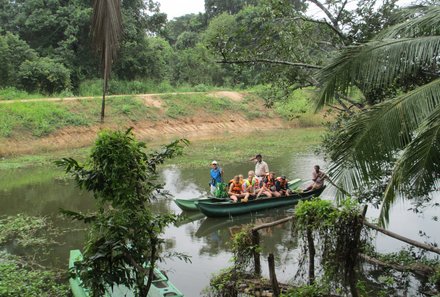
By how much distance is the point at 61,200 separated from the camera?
1398 centimetres

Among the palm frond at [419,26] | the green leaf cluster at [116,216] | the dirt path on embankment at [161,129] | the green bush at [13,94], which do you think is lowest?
the dirt path on embankment at [161,129]

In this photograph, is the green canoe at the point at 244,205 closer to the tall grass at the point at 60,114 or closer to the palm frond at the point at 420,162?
the palm frond at the point at 420,162

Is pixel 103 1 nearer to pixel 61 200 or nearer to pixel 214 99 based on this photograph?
pixel 61 200

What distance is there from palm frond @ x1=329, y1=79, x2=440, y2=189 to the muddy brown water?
0.48 meters

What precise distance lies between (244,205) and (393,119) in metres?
7.11

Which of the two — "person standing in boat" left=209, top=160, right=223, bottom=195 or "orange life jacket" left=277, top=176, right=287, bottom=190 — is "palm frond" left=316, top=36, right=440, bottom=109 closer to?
"person standing in boat" left=209, top=160, right=223, bottom=195

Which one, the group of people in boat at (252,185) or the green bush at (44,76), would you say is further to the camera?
the green bush at (44,76)

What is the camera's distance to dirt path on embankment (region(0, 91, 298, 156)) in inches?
837

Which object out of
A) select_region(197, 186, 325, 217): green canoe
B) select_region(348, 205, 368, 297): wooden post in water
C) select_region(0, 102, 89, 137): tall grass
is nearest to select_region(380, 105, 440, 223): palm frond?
select_region(348, 205, 368, 297): wooden post in water

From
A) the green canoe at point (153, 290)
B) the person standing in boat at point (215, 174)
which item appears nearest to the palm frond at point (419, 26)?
the green canoe at point (153, 290)

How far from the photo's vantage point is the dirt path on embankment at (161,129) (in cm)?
2125

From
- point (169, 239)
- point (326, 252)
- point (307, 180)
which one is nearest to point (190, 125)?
point (307, 180)

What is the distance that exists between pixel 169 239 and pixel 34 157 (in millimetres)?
11444

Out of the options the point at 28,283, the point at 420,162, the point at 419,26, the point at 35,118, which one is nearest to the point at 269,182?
the point at 28,283
